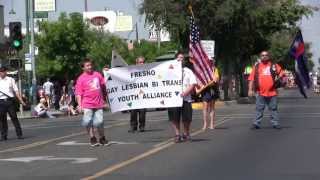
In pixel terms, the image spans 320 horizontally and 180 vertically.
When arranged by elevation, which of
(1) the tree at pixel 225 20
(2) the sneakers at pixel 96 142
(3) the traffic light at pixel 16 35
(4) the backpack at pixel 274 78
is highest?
(1) the tree at pixel 225 20

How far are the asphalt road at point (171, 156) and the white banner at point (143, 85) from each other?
2.80 feet

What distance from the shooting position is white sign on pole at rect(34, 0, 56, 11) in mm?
48562

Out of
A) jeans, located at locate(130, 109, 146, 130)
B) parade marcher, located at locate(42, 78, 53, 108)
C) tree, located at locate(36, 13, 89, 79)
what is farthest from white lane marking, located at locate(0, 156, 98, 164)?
tree, located at locate(36, 13, 89, 79)

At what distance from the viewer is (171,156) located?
48.7ft

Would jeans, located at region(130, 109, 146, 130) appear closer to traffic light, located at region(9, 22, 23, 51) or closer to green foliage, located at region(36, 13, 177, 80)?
traffic light, located at region(9, 22, 23, 51)

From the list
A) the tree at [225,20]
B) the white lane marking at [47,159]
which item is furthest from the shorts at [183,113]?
the tree at [225,20]

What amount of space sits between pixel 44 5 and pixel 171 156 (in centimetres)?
3534

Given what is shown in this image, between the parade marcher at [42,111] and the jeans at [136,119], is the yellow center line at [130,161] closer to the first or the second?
the jeans at [136,119]

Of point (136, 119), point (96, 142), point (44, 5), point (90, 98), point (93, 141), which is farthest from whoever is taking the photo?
point (44, 5)

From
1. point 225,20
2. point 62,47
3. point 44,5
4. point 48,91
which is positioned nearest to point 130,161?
point 48,91

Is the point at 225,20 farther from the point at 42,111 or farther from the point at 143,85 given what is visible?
the point at 143,85

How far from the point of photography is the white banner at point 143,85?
1772 centimetres

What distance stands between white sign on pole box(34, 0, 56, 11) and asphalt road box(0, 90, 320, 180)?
27.7 metres

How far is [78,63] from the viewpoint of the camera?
63438mm
